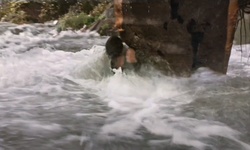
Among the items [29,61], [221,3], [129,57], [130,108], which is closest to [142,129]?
[130,108]

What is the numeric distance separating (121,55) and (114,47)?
168mm

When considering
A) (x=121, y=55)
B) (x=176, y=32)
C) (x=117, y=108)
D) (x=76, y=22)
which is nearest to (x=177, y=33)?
(x=176, y=32)

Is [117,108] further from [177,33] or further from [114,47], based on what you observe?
[177,33]

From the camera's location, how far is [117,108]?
4922mm

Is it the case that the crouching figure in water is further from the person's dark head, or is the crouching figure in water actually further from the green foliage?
the green foliage

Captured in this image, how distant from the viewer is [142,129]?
13.8ft

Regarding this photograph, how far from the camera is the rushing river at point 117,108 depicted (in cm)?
390

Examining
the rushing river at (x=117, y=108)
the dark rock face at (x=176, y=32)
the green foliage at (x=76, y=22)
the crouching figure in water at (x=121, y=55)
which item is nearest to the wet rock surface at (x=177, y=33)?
the dark rock face at (x=176, y=32)

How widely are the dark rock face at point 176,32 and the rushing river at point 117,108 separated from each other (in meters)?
0.21

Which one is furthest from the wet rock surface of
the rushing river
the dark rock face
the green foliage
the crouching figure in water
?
the green foliage

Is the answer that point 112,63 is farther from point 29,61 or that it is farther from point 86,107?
point 29,61

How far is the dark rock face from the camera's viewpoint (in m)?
5.86

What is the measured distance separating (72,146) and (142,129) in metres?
0.84

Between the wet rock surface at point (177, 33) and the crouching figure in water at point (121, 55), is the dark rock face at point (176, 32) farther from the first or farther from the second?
the crouching figure in water at point (121, 55)
